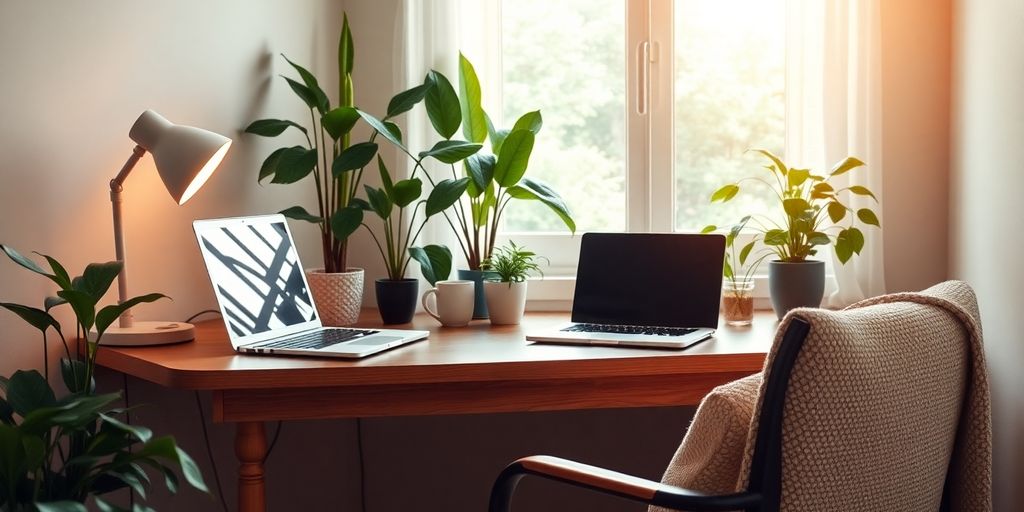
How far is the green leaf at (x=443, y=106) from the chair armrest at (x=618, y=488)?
1.05 metres

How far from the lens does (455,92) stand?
2.42 meters

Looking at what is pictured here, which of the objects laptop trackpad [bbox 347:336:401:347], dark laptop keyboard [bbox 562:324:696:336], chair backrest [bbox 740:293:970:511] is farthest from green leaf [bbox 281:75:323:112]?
chair backrest [bbox 740:293:970:511]

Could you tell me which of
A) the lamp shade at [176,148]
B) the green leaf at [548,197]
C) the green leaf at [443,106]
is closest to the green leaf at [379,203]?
the green leaf at [443,106]

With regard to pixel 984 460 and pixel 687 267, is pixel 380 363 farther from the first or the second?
pixel 984 460

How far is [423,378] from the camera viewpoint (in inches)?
72.8

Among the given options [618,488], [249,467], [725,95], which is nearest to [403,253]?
[249,467]

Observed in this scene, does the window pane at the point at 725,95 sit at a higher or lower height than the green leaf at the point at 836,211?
higher

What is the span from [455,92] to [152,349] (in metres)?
0.90

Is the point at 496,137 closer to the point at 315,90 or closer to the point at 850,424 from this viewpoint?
the point at 315,90

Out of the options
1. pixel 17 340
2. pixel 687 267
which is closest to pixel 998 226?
pixel 687 267

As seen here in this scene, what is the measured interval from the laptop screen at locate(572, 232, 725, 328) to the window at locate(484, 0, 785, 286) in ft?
1.55

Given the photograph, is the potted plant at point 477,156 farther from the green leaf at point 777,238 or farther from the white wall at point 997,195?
the white wall at point 997,195

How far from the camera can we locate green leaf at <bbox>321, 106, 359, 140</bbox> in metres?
2.26

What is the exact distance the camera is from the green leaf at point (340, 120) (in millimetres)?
2262
